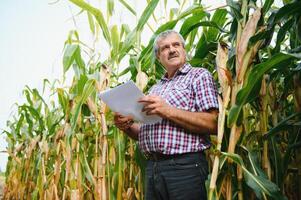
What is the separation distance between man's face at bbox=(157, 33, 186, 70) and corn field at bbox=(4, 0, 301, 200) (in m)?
0.12

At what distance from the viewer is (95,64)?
2088mm

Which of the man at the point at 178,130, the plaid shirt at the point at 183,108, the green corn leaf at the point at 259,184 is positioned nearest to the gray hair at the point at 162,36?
the man at the point at 178,130

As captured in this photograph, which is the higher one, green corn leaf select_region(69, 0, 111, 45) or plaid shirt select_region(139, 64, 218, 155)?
A: green corn leaf select_region(69, 0, 111, 45)

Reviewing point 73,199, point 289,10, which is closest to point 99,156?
point 73,199

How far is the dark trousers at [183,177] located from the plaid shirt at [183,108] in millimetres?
40

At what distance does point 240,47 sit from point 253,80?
173 millimetres

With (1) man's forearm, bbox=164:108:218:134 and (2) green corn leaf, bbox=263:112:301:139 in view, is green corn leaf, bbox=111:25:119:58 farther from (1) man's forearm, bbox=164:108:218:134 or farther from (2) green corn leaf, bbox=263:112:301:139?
(2) green corn leaf, bbox=263:112:301:139

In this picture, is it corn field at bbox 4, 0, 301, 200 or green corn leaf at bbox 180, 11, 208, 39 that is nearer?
corn field at bbox 4, 0, 301, 200

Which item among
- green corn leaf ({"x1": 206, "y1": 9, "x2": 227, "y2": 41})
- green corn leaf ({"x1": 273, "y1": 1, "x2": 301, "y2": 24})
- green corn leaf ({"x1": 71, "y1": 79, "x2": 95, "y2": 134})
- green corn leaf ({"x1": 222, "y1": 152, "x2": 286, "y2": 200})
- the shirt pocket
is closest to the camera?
green corn leaf ({"x1": 222, "y1": 152, "x2": 286, "y2": 200})

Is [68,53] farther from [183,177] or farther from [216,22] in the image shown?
[183,177]

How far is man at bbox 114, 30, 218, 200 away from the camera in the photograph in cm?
138

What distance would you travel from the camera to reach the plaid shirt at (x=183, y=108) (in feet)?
4.73

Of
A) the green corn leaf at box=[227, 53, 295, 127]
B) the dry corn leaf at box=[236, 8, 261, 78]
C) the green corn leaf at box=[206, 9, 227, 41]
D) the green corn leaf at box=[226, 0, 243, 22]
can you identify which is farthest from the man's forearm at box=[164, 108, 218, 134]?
the green corn leaf at box=[206, 9, 227, 41]

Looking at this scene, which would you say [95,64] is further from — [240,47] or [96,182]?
[240,47]
